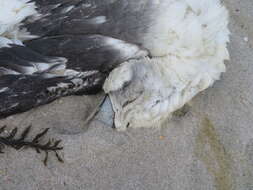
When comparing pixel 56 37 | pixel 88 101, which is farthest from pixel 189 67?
pixel 56 37

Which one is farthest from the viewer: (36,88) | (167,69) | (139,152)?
(167,69)

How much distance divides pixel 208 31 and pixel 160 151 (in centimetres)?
77

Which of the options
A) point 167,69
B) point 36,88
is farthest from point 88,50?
point 167,69

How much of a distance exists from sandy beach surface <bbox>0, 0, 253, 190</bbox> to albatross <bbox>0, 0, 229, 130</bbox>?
82mm

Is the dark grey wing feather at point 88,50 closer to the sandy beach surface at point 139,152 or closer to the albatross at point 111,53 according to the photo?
the albatross at point 111,53

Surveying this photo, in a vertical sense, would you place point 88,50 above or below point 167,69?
above

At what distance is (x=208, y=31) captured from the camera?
8.23 feet

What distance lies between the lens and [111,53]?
90.4 inches

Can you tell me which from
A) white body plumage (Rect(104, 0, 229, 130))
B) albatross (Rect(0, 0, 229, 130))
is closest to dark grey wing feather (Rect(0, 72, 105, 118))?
albatross (Rect(0, 0, 229, 130))

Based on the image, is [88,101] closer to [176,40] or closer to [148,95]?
[148,95]

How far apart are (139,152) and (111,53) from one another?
1.82 ft

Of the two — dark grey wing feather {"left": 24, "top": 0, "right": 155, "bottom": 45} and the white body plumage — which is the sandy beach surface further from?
dark grey wing feather {"left": 24, "top": 0, "right": 155, "bottom": 45}

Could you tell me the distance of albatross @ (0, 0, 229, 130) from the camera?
2.18m

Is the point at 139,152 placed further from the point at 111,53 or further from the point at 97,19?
the point at 97,19
